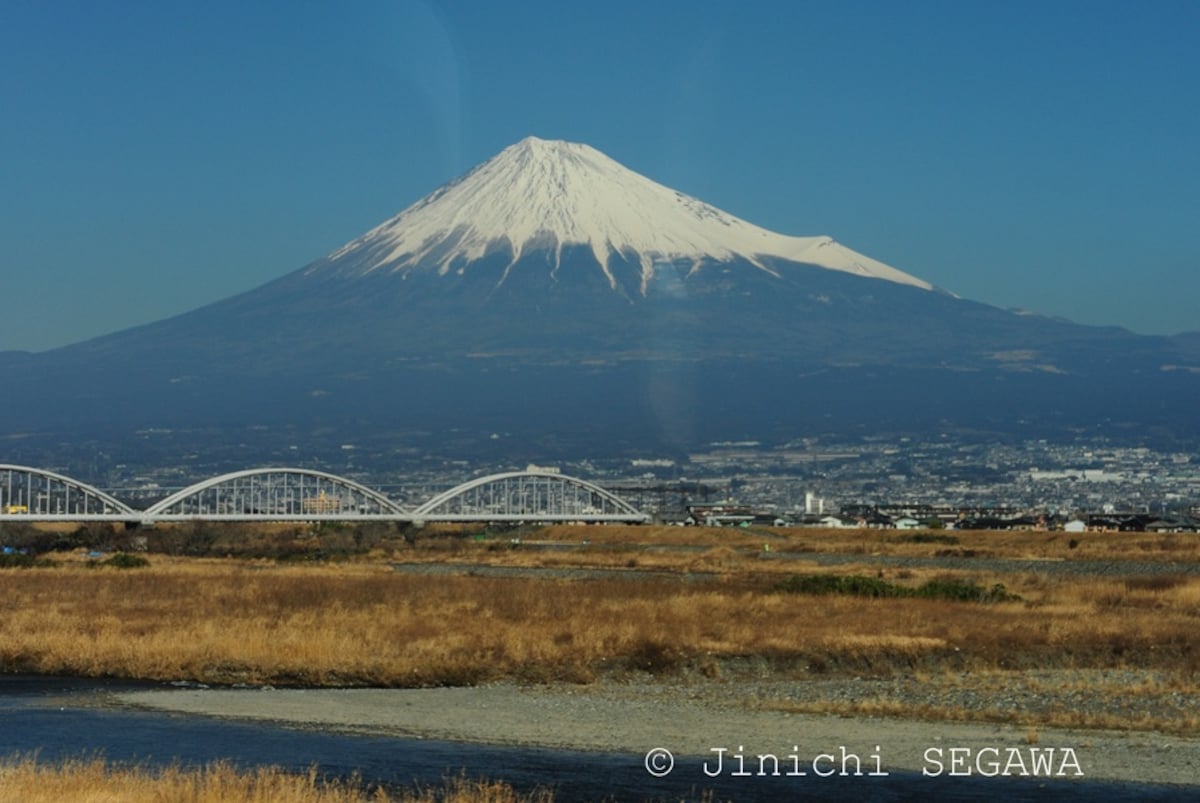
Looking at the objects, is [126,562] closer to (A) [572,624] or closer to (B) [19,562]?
(B) [19,562]

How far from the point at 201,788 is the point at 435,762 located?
427 cm

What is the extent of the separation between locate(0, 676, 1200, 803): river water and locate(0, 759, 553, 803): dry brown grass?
837mm

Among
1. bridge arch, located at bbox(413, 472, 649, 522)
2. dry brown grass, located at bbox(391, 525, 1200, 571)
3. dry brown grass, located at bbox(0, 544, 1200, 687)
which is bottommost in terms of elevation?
dry brown grass, located at bbox(0, 544, 1200, 687)

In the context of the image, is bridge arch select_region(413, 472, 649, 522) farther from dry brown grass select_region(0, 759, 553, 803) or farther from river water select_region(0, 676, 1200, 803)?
dry brown grass select_region(0, 759, 553, 803)

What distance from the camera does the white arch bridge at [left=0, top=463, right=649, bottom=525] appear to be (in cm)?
9806

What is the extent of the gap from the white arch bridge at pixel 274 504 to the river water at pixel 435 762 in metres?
68.5

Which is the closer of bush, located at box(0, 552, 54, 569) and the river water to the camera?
the river water

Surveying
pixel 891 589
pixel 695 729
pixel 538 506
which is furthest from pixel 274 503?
pixel 695 729

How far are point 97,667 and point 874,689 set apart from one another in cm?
1391

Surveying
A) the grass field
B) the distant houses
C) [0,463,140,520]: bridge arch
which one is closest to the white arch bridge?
[0,463,140,520]: bridge arch

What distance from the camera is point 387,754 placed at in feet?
72.4

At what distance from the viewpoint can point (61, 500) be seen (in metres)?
103

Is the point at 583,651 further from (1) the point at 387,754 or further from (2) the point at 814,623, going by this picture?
(1) the point at 387,754

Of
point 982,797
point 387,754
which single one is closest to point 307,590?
point 387,754
